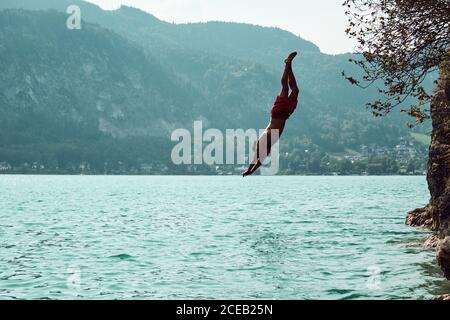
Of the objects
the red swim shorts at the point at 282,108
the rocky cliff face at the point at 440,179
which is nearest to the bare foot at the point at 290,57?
the red swim shorts at the point at 282,108

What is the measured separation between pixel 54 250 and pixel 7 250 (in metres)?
3.23

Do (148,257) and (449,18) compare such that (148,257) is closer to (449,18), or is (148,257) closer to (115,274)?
(115,274)

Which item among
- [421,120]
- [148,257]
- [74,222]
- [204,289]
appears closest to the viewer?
[421,120]

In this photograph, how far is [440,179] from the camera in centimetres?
4275

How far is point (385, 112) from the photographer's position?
69.5 ft

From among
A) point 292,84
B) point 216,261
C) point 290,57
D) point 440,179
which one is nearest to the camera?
point 290,57

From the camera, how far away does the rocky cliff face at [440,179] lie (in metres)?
23.8

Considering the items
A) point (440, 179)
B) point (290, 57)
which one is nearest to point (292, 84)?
point (290, 57)

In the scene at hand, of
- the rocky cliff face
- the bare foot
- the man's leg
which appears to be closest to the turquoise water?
the rocky cliff face

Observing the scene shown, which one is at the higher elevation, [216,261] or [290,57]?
[290,57]

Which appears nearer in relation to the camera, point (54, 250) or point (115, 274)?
point (115, 274)

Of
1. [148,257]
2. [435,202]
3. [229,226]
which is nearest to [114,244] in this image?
[148,257]

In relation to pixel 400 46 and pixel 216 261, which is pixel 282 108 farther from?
pixel 216 261
